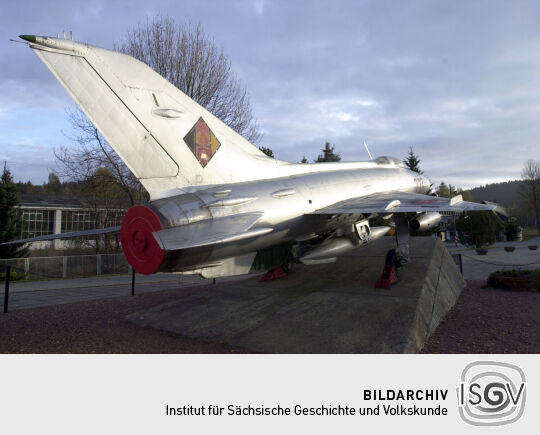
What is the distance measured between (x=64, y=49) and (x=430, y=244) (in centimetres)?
1077

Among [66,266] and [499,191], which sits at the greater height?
[499,191]

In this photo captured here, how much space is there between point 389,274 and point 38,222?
34.3 meters

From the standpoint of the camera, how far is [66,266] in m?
17.2

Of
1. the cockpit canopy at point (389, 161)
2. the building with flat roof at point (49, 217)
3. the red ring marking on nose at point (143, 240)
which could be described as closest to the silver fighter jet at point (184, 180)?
the red ring marking on nose at point (143, 240)

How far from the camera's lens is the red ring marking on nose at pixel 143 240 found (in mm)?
4863

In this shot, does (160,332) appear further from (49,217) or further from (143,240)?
(49,217)

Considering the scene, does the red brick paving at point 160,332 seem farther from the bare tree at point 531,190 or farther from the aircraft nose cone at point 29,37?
the bare tree at point 531,190

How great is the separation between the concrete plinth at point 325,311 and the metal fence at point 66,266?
11.5m

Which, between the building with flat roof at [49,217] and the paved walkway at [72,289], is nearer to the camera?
the paved walkway at [72,289]

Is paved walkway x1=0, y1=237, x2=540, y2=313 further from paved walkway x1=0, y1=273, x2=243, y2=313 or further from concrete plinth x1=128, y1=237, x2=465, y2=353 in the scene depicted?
concrete plinth x1=128, y1=237, x2=465, y2=353

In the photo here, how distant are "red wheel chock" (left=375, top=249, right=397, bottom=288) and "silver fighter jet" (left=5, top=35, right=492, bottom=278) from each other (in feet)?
4.72

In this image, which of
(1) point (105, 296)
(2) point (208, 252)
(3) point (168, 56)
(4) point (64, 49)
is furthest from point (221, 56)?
(2) point (208, 252)

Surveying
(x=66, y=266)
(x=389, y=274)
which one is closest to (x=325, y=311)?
(x=389, y=274)

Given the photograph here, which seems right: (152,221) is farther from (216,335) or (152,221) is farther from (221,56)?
(221,56)
